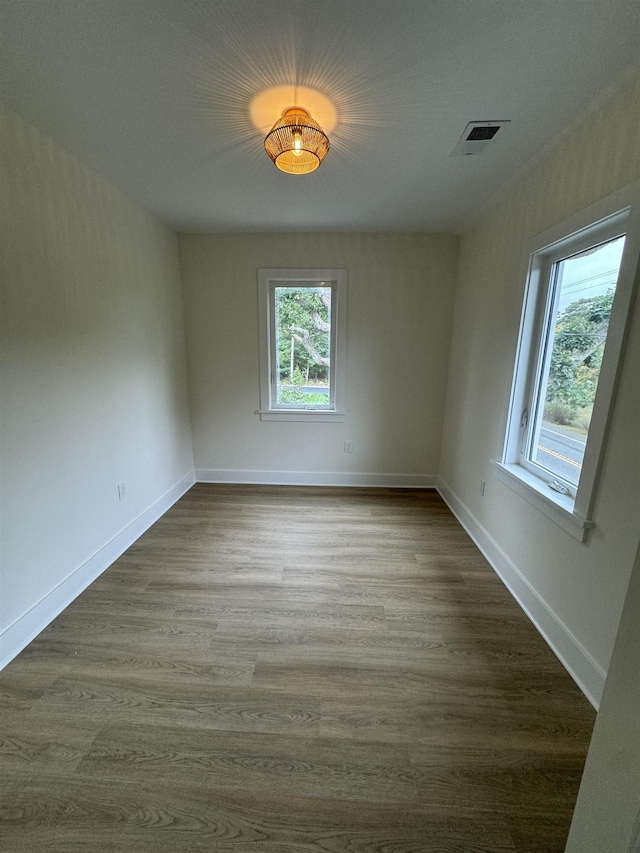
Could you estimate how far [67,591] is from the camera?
183 centimetres

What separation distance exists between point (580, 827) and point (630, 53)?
2397mm

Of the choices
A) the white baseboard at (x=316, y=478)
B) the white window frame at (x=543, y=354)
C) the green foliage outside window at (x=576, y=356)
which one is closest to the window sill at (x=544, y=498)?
the white window frame at (x=543, y=354)

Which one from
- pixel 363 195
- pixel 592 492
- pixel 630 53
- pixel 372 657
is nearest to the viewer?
pixel 630 53

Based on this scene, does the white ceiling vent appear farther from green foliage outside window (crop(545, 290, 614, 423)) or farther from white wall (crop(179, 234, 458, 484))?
white wall (crop(179, 234, 458, 484))

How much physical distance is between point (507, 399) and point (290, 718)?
2070 millimetres

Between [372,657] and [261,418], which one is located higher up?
[261,418]

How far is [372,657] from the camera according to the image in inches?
60.0

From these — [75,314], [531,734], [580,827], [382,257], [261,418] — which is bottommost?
[531,734]

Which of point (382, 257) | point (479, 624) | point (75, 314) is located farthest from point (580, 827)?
point (382, 257)

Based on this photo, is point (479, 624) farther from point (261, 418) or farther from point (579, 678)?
point (261, 418)

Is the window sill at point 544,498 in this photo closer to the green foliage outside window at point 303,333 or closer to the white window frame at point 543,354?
the white window frame at point 543,354

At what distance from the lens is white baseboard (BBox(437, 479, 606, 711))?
1.36 m

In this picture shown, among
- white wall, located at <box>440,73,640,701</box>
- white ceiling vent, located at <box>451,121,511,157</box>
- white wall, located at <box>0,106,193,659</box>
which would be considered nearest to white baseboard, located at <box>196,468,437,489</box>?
white wall, located at <box>440,73,640,701</box>

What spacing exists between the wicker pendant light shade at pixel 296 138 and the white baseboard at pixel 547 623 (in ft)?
8.18
